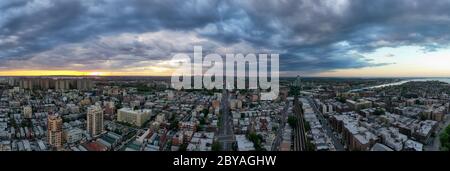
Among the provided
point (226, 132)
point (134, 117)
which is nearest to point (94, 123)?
point (134, 117)

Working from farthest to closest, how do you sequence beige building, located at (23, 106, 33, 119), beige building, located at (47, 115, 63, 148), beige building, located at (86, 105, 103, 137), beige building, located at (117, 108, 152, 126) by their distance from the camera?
beige building, located at (23, 106, 33, 119), beige building, located at (117, 108, 152, 126), beige building, located at (86, 105, 103, 137), beige building, located at (47, 115, 63, 148)

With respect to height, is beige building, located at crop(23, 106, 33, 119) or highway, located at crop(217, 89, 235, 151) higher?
beige building, located at crop(23, 106, 33, 119)

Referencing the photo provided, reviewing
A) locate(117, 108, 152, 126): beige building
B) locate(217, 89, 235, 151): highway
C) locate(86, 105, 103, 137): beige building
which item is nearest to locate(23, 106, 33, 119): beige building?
locate(117, 108, 152, 126): beige building

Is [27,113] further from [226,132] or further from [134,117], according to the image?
[226,132]

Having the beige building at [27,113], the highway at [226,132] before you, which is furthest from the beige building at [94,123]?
the beige building at [27,113]

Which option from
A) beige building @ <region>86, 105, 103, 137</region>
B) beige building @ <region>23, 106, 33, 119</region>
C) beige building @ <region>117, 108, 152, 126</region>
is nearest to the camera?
beige building @ <region>86, 105, 103, 137</region>

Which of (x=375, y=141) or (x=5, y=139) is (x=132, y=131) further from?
(x=375, y=141)

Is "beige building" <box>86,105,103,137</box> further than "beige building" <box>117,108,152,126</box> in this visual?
No

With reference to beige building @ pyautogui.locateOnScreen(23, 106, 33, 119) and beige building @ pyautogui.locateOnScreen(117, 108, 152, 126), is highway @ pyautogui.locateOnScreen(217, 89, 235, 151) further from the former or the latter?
beige building @ pyautogui.locateOnScreen(23, 106, 33, 119)

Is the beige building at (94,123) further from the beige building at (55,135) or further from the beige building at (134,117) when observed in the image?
the beige building at (134,117)
